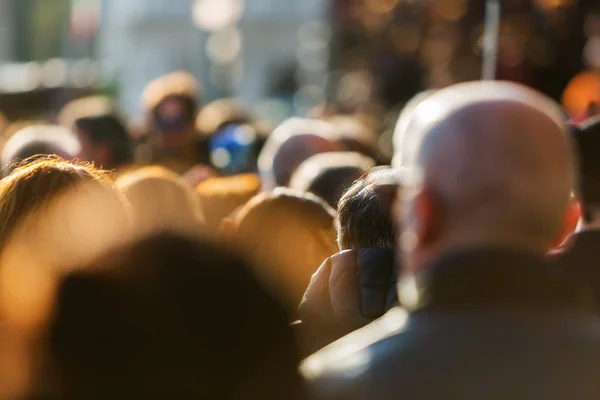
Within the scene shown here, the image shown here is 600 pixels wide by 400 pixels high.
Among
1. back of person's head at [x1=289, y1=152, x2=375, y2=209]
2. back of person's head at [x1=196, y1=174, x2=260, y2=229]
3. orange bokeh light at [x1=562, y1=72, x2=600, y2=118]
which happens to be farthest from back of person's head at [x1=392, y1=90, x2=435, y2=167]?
orange bokeh light at [x1=562, y1=72, x2=600, y2=118]

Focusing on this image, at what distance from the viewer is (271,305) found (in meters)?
2.56

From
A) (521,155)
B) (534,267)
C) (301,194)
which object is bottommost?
(301,194)

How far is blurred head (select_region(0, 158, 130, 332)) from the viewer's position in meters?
2.82

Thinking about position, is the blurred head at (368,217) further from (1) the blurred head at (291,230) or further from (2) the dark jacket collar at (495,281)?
(2) the dark jacket collar at (495,281)

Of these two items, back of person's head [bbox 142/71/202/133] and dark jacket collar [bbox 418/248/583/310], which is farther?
back of person's head [bbox 142/71/202/133]

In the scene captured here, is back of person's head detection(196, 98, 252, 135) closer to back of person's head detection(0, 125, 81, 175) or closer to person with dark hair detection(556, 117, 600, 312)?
back of person's head detection(0, 125, 81, 175)

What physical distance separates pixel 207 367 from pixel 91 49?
206ft

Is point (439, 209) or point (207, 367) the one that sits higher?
point (439, 209)

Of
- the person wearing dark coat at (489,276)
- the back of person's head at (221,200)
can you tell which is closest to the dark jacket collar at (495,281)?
the person wearing dark coat at (489,276)

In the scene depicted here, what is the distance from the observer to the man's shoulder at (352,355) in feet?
8.22

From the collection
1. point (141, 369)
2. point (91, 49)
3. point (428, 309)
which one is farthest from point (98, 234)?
point (91, 49)

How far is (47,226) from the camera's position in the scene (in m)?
3.26

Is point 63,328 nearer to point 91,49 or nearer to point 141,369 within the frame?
point 141,369

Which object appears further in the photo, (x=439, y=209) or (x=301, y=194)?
(x=301, y=194)
